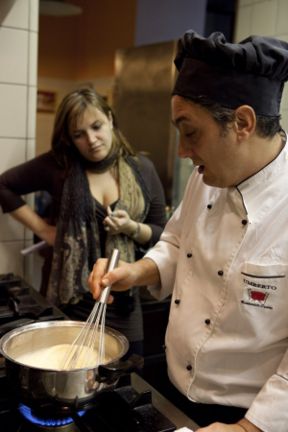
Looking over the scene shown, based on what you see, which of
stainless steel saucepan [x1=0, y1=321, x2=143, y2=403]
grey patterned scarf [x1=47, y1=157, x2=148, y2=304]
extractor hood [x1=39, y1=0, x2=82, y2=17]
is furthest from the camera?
extractor hood [x1=39, y1=0, x2=82, y2=17]

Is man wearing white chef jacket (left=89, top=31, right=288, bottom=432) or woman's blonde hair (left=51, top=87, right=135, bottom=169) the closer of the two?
man wearing white chef jacket (left=89, top=31, right=288, bottom=432)

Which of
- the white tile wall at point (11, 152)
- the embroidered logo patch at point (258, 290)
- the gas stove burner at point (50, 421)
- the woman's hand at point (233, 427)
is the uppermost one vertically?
the white tile wall at point (11, 152)

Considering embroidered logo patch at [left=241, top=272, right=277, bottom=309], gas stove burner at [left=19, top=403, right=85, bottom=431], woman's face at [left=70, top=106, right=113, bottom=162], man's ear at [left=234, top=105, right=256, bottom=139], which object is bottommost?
gas stove burner at [left=19, top=403, right=85, bottom=431]

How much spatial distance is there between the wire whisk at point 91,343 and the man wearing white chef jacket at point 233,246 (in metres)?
0.06

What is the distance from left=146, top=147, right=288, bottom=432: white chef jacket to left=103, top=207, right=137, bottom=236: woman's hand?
17.6 inches

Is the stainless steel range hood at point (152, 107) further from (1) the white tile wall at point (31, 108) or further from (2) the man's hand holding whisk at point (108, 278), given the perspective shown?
→ (2) the man's hand holding whisk at point (108, 278)

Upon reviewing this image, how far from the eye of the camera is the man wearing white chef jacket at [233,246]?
0.74 metres

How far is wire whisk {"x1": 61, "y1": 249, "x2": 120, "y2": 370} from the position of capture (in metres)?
0.81

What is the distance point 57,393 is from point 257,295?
34 cm

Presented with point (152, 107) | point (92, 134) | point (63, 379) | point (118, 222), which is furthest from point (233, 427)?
point (152, 107)

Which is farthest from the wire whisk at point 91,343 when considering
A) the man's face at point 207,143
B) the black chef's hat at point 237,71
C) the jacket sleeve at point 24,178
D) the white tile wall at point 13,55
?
the white tile wall at point 13,55

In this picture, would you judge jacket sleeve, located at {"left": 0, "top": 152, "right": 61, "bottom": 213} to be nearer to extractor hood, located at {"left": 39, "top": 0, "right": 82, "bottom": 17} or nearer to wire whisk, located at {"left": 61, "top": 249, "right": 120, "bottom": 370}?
wire whisk, located at {"left": 61, "top": 249, "right": 120, "bottom": 370}

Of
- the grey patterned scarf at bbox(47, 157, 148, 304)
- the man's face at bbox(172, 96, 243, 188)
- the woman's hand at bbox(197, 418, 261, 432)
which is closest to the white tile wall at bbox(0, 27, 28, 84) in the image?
the grey patterned scarf at bbox(47, 157, 148, 304)

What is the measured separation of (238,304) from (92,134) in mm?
735
